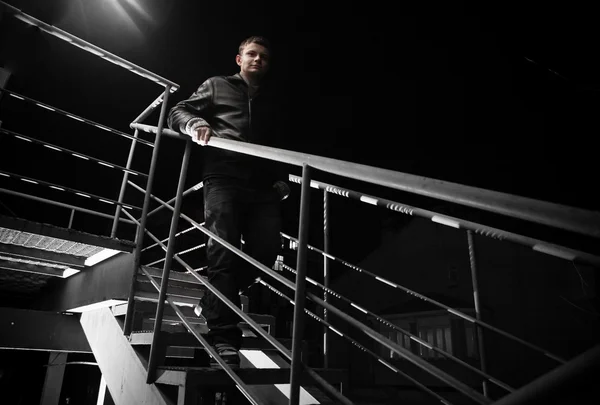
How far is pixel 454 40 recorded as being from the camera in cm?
654

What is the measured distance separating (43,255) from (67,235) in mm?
454

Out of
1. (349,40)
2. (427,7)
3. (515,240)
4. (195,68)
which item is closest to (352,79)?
(349,40)

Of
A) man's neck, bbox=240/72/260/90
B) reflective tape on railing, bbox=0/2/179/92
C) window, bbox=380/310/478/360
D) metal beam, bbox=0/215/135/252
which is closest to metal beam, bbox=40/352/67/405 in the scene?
metal beam, bbox=0/215/135/252

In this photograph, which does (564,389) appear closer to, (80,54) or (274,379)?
(274,379)

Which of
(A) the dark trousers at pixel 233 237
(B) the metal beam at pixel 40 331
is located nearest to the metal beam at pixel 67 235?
(A) the dark trousers at pixel 233 237

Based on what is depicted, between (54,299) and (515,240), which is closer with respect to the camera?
(515,240)

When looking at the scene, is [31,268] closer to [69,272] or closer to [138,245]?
[69,272]

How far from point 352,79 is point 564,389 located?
22.0 ft

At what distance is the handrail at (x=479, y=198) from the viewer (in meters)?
0.47

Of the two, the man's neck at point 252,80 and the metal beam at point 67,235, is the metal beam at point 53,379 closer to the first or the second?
the metal beam at point 67,235

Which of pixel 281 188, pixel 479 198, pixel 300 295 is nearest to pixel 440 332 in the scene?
pixel 281 188

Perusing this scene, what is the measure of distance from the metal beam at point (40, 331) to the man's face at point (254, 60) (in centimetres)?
228

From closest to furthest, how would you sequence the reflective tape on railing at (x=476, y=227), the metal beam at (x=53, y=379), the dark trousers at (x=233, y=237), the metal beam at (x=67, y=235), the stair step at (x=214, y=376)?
the reflective tape on railing at (x=476, y=227) → the stair step at (x=214, y=376) → the dark trousers at (x=233, y=237) → the metal beam at (x=67, y=235) → the metal beam at (x=53, y=379)

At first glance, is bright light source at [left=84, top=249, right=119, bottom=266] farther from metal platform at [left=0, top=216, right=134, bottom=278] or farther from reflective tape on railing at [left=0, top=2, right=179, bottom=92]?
reflective tape on railing at [left=0, top=2, right=179, bottom=92]
